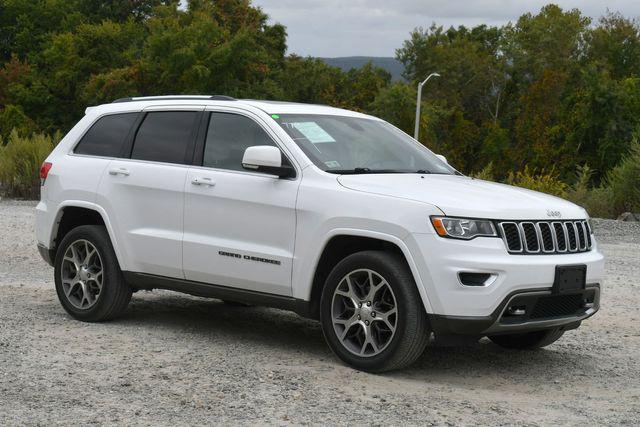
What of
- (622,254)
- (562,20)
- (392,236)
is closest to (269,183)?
(392,236)

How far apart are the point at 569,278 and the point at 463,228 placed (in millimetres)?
860

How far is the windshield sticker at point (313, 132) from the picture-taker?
25.5 feet

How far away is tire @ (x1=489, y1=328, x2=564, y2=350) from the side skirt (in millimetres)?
1611

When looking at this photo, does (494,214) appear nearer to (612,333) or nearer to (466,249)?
(466,249)

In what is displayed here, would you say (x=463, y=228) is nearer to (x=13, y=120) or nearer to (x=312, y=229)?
(x=312, y=229)

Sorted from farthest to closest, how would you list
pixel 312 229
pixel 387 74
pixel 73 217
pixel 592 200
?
pixel 387 74 → pixel 592 200 → pixel 73 217 → pixel 312 229

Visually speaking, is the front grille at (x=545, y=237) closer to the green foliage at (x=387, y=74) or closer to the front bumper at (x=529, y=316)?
the front bumper at (x=529, y=316)

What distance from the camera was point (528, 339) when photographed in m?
8.23

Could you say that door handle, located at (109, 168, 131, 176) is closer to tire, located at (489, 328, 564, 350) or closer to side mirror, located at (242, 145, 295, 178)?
side mirror, located at (242, 145, 295, 178)

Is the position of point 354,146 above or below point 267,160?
above

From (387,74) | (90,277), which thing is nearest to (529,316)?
(90,277)

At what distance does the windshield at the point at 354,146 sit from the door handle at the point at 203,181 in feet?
2.17

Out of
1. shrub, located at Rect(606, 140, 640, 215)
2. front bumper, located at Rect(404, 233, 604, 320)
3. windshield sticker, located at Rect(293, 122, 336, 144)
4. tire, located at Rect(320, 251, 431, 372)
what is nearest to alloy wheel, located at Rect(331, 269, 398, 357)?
tire, located at Rect(320, 251, 431, 372)

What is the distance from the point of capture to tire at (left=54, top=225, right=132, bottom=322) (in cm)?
860
